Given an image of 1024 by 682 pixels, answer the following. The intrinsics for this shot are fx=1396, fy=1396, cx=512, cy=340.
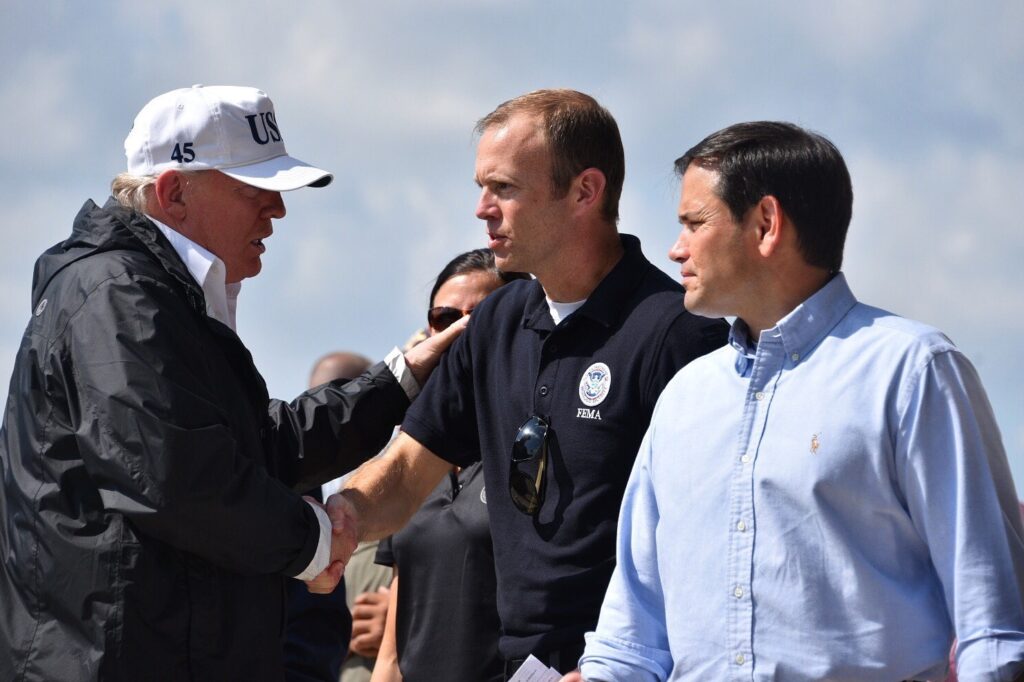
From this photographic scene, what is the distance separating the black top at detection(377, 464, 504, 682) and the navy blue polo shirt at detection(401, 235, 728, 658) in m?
0.77

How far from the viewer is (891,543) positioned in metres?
3.30

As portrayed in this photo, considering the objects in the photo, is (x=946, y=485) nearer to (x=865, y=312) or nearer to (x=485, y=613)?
(x=865, y=312)

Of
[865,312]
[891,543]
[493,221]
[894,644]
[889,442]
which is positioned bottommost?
[894,644]

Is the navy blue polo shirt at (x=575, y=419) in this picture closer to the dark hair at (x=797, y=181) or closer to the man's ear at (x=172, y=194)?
the dark hair at (x=797, y=181)

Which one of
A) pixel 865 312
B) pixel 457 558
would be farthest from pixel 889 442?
pixel 457 558

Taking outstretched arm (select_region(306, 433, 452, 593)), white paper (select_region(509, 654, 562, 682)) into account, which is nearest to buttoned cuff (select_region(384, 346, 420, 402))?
outstretched arm (select_region(306, 433, 452, 593))

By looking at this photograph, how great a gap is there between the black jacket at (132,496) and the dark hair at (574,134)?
1.33 metres

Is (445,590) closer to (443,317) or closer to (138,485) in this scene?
(443,317)

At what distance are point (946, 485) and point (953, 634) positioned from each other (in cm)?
37

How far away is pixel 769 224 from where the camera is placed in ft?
12.1

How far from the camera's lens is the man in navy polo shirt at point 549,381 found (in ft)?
14.1

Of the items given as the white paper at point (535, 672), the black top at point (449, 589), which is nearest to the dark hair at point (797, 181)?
the white paper at point (535, 672)

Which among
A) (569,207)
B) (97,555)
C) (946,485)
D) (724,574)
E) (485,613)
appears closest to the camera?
(946,485)

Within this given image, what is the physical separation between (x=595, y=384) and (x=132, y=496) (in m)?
1.45
